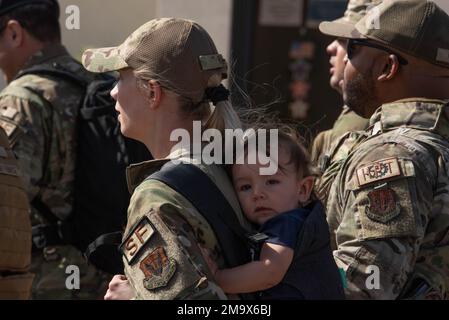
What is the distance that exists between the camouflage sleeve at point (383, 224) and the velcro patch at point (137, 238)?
79cm

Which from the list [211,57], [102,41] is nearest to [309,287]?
[211,57]

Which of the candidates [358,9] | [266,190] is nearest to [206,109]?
[266,190]

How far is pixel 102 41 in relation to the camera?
8.95 metres

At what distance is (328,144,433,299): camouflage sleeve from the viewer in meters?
3.17

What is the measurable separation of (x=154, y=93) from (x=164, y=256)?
538 millimetres

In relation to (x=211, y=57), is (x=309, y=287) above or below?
below

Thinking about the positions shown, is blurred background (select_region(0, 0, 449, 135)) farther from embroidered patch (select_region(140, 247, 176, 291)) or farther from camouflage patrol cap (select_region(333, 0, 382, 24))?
embroidered patch (select_region(140, 247, 176, 291))

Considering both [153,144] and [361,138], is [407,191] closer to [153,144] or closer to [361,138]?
[361,138]

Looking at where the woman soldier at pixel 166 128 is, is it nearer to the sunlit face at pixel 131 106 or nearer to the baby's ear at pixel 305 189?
the sunlit face at pixel 131 106

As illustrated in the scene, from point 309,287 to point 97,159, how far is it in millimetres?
2055

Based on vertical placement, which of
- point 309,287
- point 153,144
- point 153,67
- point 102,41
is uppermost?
point 153,67

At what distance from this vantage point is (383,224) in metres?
3.21

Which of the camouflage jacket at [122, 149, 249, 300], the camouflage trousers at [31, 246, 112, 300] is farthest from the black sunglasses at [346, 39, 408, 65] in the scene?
the camouflage trousers at [31, 246, 112, 300]
